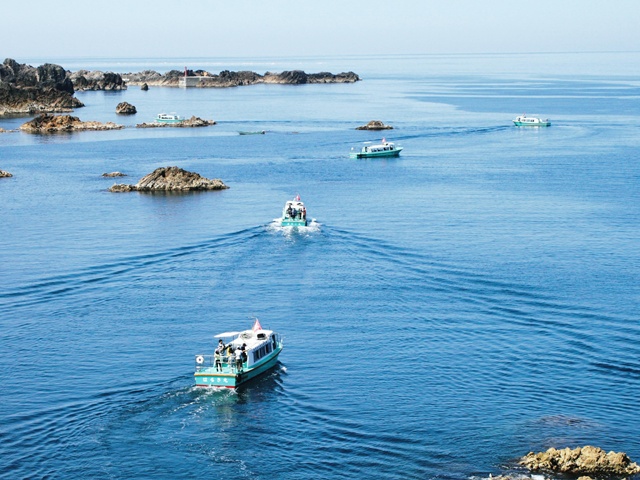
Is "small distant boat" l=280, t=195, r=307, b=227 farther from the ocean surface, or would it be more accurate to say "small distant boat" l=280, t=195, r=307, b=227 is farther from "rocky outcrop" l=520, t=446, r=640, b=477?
"rocky outcrop" l=520, t=446, r=640, b=477

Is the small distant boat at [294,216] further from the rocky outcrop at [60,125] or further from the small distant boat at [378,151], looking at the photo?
the rocky outcrop at [60,125]

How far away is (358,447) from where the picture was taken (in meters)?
46.1

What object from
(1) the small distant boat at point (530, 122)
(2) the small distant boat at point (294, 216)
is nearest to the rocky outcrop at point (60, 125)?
(1) the small distant boat at point (530, 122)

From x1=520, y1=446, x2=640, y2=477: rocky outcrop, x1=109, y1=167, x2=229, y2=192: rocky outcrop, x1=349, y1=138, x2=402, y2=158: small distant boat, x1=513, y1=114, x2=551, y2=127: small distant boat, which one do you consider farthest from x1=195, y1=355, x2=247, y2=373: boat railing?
x1=513, y1=114, x2=551, y2=127: small distant boat

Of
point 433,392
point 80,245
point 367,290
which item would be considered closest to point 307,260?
point 367,290

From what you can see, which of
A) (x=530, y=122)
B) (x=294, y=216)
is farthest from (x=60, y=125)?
(x=294, y=216)

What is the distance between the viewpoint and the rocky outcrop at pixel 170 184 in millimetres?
118250

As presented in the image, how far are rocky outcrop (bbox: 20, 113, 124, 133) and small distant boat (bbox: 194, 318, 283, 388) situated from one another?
144935 millimetres

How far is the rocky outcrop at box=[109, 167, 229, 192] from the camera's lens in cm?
11825

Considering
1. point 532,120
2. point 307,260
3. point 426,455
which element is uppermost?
point 532,120

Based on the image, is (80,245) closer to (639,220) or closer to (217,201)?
(217,201)

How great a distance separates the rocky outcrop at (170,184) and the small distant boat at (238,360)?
6188 cm

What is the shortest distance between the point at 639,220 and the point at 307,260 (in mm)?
39144

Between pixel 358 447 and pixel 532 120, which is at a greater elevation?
pixel 532 120
